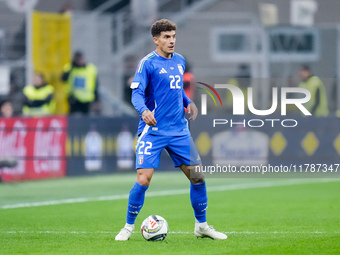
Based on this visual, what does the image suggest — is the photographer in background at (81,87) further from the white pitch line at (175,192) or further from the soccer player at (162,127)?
the soccer player at (162,127)

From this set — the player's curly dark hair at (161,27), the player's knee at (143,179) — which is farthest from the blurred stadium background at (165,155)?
the player's curly dark hair at (161,27)

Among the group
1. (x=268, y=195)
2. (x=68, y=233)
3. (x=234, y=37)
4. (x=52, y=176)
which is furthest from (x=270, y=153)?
(x=234, y=37)

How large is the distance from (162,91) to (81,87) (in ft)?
34.1

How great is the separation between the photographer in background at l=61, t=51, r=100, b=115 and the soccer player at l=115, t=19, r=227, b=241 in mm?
10128

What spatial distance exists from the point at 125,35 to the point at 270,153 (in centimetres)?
832

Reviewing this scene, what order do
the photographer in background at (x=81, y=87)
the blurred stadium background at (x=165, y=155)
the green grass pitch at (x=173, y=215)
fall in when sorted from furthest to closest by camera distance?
the photographer in background at (x=81, y=87) < the blurred stadium background at (x=165, y=155) < the green grass pitch at (x=173, y=215)

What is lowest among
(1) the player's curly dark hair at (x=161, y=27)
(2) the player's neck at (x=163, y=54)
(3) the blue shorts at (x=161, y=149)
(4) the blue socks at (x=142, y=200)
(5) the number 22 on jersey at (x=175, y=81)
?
(4) the blue socks at (x=142, y=200)

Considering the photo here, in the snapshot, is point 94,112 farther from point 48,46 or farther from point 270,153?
point 270,153

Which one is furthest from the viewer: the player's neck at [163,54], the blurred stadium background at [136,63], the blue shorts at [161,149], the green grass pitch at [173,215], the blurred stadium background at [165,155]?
the blurred stadium background at [136,63]

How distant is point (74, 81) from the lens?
61.5 ft

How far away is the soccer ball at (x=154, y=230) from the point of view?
27.9ft

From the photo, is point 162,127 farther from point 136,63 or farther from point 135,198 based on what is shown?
point 136,63

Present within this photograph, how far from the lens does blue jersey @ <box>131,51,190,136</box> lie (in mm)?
8453

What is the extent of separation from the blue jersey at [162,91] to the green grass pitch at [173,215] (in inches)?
44.8
